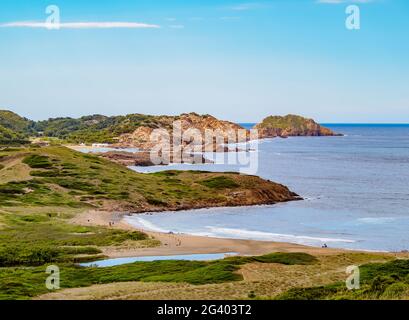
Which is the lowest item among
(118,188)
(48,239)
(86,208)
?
(86,208)

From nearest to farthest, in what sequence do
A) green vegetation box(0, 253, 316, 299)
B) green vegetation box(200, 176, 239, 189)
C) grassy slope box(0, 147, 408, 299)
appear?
green vegetation box(0, 253, 316, 299) < grassy slope box(0, 147, 408, 299) < green vegetation box(200, 176, 239, 189)

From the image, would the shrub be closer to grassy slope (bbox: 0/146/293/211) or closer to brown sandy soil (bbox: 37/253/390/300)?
grassy slope (bbox: 0/146/293/211)

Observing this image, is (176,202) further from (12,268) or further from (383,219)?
(12,268)

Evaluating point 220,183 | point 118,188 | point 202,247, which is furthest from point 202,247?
point 220,183

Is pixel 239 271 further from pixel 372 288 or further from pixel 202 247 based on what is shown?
pixel 372 288

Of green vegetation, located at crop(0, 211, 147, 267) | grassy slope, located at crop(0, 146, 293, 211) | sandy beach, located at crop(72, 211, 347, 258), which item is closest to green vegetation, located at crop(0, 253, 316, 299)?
green vegetation, located at crop(0, 211, 147, 267)

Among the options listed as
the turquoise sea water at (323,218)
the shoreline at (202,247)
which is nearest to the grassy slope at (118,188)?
the turquoise sea water at (323,218)

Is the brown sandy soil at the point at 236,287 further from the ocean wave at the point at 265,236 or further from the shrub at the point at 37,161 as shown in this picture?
the shrub at the point at 37,161
